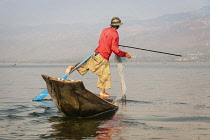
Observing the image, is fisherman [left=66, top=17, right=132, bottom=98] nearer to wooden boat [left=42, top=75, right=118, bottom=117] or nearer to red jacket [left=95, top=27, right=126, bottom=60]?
red jacket [left=95, top=27, right=126, bottom=60]

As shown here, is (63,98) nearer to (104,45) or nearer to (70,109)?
(70,109)

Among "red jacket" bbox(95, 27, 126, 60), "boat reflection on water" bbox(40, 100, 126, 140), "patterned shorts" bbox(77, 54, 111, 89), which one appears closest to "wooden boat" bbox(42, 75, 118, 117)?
"boat reflection on water" bbox(40, 100, 126, 140)

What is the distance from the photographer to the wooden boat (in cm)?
1015

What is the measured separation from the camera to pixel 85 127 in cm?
1004

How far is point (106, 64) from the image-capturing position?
495 inches

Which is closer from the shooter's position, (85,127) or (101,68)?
(85,127)

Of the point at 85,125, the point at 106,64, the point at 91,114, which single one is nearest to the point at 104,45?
the point at 106,64

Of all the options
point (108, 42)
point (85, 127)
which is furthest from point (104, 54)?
point (85, 127)

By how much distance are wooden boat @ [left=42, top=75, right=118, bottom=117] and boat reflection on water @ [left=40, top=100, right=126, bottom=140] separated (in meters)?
0.22

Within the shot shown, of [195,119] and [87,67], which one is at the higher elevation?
[87,67]

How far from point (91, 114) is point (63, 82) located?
6.10 feet

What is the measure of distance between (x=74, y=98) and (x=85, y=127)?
0.92 meters

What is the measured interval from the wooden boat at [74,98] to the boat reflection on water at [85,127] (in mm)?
219

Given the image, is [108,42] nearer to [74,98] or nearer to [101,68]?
[101,68]
